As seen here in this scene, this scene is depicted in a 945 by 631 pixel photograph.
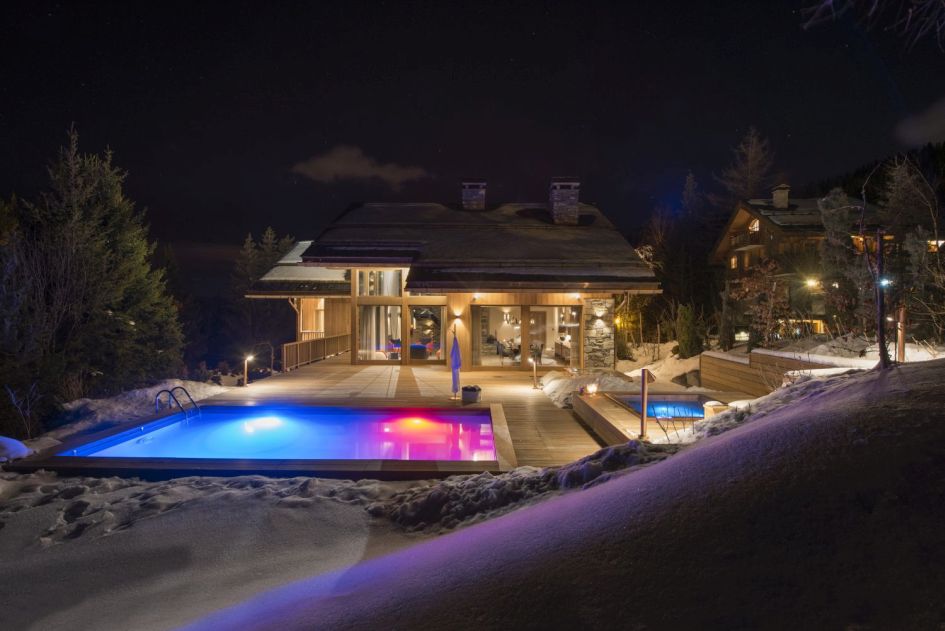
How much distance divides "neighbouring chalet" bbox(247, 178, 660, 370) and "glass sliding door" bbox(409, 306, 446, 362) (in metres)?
0.03

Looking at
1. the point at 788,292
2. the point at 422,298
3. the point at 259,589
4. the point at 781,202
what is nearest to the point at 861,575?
the point at 259,589

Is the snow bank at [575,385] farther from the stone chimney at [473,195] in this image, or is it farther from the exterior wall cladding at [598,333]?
the stone chimney at [473,195]

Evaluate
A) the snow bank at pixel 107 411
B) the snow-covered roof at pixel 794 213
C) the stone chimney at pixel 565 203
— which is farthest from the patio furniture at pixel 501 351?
the snow-covered roof at pixel 794 213

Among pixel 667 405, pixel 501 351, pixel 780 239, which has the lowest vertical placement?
pixel 667 405

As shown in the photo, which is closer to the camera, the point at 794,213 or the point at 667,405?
the point at 667,405

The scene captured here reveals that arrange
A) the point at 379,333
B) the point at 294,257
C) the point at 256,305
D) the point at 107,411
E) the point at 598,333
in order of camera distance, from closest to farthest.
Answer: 1. the point at 107,411
2. the point at 598,333
3. the point at 379,333
4. the point at 294,257
5. the point at 256,305

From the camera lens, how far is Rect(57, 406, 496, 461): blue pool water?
936 centimetres

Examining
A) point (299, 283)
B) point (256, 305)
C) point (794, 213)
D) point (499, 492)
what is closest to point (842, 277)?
point (499, 492)

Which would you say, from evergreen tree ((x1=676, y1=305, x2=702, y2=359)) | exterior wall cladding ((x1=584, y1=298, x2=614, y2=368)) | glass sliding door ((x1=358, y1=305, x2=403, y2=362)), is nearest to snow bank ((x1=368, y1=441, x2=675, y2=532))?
exterior wall cladding ((x1=584, y1=298, x2=614, y2=368))

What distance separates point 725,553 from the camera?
2572 mm

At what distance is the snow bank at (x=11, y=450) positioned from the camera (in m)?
7.09

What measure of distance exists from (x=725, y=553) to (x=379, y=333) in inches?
617

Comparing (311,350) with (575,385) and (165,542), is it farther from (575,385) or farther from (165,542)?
(165,542)

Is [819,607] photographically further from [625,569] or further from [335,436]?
[335,436]
